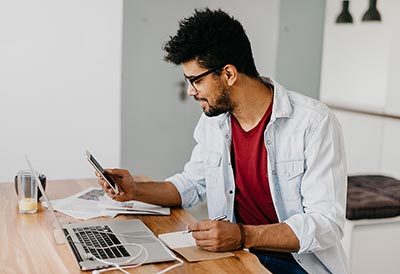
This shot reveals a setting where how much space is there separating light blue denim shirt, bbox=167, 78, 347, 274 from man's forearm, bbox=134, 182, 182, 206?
42mm

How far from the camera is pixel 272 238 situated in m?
1.60

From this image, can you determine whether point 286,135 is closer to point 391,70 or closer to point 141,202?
point 141,202

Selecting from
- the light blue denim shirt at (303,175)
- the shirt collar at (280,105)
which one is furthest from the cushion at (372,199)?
the shirt collar at (280,105)

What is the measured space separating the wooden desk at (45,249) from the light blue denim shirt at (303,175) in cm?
20

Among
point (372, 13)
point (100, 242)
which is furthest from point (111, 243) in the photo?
point (372, 13)

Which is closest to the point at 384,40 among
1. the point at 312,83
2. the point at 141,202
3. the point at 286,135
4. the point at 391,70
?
the point at 391,70

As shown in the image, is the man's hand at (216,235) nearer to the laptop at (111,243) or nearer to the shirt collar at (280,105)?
the laptop at (111,243)

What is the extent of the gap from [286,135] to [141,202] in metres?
0.54

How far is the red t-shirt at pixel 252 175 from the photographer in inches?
74.7

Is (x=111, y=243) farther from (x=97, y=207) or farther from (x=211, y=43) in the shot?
(x=211, y=43)

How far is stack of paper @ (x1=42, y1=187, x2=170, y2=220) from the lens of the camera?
1.82m

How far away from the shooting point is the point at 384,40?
3.82 metres

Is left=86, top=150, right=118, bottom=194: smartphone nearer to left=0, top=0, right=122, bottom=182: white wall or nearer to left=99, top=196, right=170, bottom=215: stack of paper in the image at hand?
left=99, top=196, right=170, bottom=215: stack of paper

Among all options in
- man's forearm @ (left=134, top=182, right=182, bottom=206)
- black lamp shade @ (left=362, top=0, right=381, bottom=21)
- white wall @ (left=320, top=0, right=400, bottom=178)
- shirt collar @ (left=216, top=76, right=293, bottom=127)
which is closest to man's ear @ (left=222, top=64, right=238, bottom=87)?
shirt collar @ (left=216, top=76, right=293, bottom=127)
